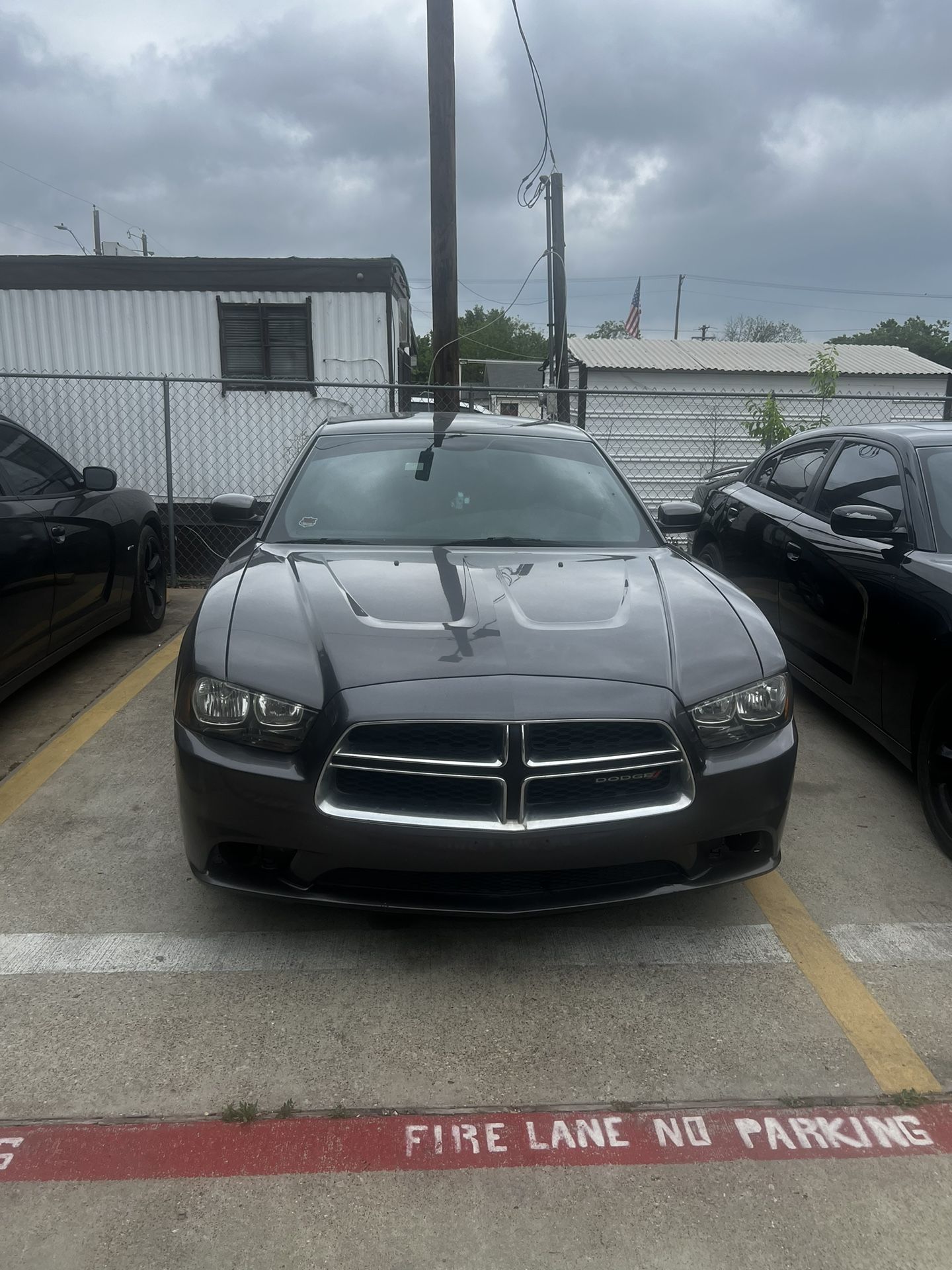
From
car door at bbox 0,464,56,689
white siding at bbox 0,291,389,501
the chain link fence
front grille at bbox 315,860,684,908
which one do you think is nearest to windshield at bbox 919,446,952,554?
front grille at bbox 315,860,684,908

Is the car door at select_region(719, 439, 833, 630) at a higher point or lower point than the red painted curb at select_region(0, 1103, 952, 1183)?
higher

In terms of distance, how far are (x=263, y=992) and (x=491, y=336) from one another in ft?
284

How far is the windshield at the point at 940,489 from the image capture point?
3.74m

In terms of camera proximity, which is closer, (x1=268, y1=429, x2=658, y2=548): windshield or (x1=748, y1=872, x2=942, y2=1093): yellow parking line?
(x1=748, y1=872, x2=942, y2=1093): yellow parking line

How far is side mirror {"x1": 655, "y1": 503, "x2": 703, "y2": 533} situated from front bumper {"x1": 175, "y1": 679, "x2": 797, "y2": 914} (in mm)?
1813

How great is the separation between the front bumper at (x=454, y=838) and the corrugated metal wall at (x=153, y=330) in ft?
28.3

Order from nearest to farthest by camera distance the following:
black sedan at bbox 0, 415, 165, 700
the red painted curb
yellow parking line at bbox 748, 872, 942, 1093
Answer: the red painted curb
yellow parking line at bbox 748, 872, 942, 1093
black sedan at bbox 0, 415, 165, 700

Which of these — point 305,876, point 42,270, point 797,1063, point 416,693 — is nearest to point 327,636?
point 416,693

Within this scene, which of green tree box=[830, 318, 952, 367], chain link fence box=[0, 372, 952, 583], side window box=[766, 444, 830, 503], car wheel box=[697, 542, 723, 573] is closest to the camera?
side window box=[766, 444, 830, 503]

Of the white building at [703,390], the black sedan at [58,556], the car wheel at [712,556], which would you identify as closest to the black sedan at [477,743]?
the black sedan at [58,556]

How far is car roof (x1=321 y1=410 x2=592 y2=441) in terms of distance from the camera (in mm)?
4266

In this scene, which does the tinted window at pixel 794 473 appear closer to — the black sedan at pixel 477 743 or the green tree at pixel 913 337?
the black sedan at pixel 477 743

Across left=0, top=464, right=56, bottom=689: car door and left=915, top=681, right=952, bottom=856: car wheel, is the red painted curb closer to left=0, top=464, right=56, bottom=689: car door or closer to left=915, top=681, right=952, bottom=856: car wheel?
left=915, top=681, right=952, bottom=856: car wheel

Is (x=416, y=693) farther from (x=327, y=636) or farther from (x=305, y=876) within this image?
(x=305, y=876)
